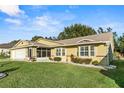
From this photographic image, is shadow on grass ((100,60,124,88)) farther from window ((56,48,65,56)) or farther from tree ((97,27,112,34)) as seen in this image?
window ((56,48,65,56))

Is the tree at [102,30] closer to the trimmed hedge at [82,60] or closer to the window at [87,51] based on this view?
the window at [87,51]

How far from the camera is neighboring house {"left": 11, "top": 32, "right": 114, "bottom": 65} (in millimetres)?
22547

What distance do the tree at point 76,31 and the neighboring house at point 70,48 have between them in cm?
91

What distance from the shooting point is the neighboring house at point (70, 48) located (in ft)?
74.0

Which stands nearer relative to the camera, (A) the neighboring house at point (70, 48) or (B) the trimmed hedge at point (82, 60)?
(A) the neighboring house at point (70, 48)

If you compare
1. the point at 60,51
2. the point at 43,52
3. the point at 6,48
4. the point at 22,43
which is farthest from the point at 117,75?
the point at 6,48

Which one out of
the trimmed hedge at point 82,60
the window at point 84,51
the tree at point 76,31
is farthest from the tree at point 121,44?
the trimmed hedge at point 82,60

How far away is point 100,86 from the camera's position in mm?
11555

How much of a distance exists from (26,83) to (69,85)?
247 cm

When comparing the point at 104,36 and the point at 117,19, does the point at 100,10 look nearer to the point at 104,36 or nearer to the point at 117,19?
the point at 117,19

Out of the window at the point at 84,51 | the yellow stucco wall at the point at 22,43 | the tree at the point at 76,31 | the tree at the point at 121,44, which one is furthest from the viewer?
the yellow stucco wall at the point at 22,43

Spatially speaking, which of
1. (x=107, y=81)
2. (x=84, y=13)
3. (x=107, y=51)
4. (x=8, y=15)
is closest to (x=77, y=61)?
(x=107, y=51)

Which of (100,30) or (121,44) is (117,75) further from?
(121,44)

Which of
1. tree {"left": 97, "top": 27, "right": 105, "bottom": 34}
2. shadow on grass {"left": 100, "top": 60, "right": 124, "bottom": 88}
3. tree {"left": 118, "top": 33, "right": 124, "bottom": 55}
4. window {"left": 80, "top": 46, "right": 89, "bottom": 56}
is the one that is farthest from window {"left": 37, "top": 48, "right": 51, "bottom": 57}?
shadow on grass {"left": 100, "top": 60, "right": 124, "bottom": 88}
